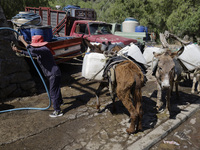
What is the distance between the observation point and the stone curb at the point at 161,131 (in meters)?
3.41

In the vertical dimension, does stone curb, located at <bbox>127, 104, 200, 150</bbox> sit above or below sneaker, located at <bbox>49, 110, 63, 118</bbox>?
above

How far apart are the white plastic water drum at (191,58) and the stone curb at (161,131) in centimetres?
135

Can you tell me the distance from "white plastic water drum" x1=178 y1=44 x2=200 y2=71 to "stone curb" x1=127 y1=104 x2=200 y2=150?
4.43 feet

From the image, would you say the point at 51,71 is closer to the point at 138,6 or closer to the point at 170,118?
the point at 170,118

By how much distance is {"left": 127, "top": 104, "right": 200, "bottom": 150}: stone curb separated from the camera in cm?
341

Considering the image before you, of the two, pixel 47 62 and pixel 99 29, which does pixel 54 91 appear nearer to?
pixel 47 62

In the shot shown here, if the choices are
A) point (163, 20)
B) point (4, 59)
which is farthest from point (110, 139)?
point (163, 20)

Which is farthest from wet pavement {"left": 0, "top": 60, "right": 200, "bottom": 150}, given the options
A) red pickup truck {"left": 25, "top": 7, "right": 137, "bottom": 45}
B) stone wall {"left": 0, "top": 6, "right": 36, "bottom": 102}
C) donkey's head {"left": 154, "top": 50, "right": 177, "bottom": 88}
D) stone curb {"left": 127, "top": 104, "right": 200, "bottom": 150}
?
red pickup truck {"left": 25, "top": 7, "right": 137, "bottom": 45}

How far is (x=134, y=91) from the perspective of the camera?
3656mm

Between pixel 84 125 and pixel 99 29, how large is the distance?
670 cm

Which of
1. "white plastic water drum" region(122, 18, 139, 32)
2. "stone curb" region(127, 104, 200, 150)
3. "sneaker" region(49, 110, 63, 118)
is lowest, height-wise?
"sneaker" region(49, 110, 63, 118)

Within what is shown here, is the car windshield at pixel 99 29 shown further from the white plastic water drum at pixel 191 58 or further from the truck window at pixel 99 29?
the white plastic water drum at pixel 191 58

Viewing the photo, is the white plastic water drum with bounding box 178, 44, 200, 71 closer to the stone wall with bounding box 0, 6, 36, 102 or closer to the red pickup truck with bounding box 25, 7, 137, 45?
the red pickup truck with bounding box 25, 7, 137, 45

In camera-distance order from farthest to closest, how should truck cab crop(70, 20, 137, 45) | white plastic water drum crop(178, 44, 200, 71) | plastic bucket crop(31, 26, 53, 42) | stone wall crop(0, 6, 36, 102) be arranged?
1. truck cab crop(70, 20, 137, 45)
2. plastic bucket crop(31, 26, 53, 42)
3. stone wall crop(0, 6, 36, 102)
4. white plastic water drum crop(178, 44, 200, 71)
